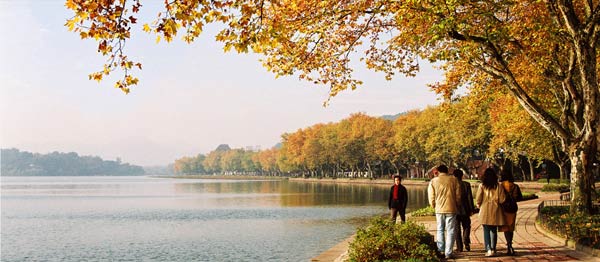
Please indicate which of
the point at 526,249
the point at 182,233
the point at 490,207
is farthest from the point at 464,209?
the point at 182,233

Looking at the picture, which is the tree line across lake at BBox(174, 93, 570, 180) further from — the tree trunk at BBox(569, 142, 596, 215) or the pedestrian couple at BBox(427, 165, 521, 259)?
the pedestrian couple at BBox(427, 165, 521, 259)

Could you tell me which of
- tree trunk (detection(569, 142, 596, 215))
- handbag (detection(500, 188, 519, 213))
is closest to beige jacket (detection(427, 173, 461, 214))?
handbag (detection(500, 188, 519, 213))

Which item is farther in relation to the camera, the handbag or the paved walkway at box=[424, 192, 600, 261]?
the handbag

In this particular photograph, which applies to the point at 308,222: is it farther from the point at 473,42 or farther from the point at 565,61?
the point at 473,42

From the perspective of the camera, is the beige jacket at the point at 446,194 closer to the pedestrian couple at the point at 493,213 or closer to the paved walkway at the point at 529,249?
the pedestrian couple at the point at 493,213

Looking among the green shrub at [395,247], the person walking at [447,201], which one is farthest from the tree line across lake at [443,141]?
the green shrub at [395,247]

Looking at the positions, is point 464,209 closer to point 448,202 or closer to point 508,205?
point 448,202

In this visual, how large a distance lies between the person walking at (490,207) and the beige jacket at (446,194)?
72 cm

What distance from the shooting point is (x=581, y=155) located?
19391 millimetres

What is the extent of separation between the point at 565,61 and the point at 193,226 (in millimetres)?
22154

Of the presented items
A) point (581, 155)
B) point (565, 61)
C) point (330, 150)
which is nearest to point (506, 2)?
point (581, 155)

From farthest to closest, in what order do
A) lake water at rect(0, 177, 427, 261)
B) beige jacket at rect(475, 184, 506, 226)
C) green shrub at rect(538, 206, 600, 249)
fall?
lake water at rect(0, 177, 427, 261) < green shrub at rect(538, 206, 600, 249) < beige jacket at rect(475, 184, 506, 226)

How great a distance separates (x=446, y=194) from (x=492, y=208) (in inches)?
45.4

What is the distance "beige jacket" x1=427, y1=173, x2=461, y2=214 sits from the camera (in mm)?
13023
